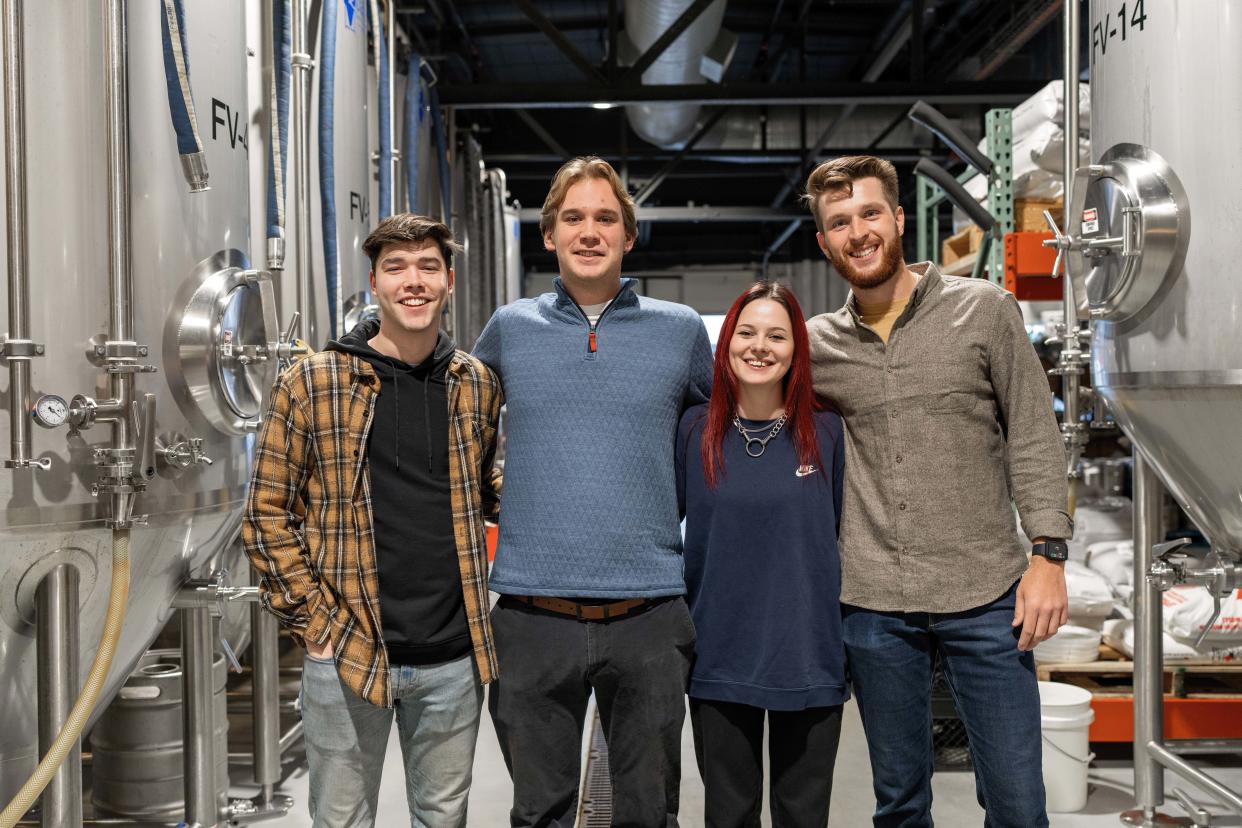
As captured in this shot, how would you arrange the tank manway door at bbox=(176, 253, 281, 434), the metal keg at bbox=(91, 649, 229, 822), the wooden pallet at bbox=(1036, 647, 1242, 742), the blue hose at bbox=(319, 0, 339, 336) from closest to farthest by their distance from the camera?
the tank manway door at bbox=(176, 253, 281, 434), the metal keg at bbox=(91, 649, 229, 822), the blue hose at bbox=(319, 0, 339, 336), the wooden pallet at bbox=(1036, 647, 1242, 742)

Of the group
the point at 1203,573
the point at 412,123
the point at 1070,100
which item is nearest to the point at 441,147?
the point at 412,123

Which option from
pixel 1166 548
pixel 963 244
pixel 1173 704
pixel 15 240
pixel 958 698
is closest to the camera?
pixel 15 240

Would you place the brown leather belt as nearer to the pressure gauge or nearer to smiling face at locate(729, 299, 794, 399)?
smiling face at locate(729, 299, 794, 399)

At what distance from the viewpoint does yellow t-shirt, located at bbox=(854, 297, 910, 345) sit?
2.05m

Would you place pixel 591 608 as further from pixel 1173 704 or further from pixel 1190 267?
pixel 1173 704

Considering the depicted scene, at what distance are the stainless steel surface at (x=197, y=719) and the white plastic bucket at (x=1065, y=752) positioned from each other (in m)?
2.27

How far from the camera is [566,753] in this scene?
6.24 ft

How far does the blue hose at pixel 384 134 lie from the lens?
421 centimetres

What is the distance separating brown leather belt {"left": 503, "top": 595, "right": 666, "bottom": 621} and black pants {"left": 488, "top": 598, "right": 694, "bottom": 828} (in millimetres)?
11

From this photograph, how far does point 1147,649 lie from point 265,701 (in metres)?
2.55

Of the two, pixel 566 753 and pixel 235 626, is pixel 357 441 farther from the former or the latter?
pixel 235 626

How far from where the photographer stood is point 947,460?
1.95 m

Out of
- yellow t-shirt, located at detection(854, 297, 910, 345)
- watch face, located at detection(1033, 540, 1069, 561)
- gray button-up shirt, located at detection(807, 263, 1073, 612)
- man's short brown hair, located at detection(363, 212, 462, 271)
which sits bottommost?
watch face, located at detection(1033, 540, 1069, 561)

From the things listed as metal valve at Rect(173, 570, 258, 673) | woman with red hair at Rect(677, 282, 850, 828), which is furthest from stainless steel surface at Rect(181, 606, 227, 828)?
woman with red hair at Rect(677, 282, 850, 828)
